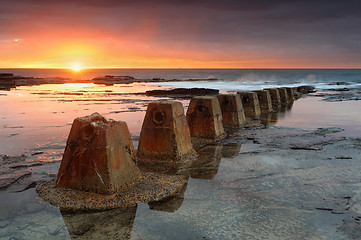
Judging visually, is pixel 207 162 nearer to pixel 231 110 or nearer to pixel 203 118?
pixel 203 118

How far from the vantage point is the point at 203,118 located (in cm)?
862

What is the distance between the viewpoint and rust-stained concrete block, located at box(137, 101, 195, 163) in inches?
252

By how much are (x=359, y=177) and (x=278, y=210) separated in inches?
86.9

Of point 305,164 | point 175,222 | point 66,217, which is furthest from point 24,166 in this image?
point 305,164

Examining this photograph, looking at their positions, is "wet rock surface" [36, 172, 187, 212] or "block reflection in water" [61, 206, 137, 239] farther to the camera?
"wet rock surface" [36, 172, 187, 212]

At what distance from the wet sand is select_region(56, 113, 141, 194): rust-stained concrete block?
0.51m

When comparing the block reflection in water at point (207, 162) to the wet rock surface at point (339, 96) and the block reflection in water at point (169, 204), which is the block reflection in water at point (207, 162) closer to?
the block reflection in water at point (169, 204)

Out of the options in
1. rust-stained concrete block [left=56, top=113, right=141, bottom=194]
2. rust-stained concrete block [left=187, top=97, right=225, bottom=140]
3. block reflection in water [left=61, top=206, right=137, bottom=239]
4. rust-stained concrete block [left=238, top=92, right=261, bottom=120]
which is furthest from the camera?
rust-stained concrete block [left=238, top=92, right=261, bottom=120]

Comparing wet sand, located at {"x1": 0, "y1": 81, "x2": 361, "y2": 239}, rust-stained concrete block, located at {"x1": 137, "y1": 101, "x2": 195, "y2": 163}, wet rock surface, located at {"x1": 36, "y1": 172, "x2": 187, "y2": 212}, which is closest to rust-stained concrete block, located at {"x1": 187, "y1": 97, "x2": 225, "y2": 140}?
wet sand, located at {"x1": 0, "y1": 81, "x2": 361, "y2": 239}

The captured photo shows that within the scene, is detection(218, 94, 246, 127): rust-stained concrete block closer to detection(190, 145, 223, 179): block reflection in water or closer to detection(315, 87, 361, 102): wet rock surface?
detection(190, 145, 223, 179): block reflection in water

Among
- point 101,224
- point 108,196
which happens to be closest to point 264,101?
point 108,196

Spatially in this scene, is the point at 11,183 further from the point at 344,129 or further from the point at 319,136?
the point at 344,129

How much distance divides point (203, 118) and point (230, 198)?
13.7 feet

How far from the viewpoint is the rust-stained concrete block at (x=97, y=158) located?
4.52 m
